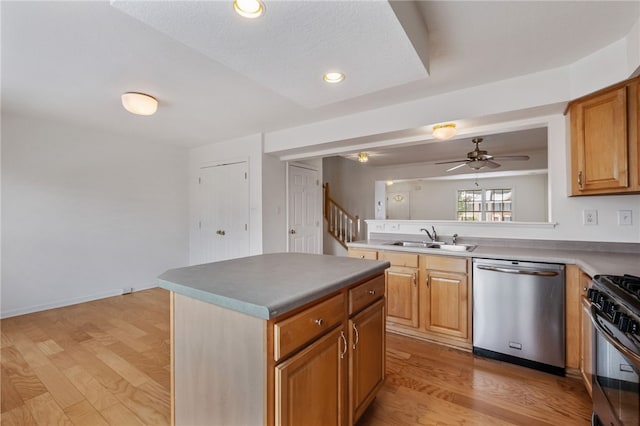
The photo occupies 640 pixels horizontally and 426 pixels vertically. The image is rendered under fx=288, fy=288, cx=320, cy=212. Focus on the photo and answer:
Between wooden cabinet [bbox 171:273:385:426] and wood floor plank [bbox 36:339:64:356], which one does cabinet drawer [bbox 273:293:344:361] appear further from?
wood floor plank [bbox 36:339:64:356]

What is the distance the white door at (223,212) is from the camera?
4410 millimetres

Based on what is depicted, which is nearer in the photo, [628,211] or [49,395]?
[49,395]

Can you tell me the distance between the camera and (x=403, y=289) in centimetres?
282

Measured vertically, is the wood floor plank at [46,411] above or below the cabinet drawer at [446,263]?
below

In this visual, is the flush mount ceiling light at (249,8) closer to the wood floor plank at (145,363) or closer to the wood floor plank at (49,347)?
the wood floor plank at (145,363)

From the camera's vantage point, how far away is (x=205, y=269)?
1.58 metres

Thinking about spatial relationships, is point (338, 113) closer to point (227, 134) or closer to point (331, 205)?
point (227, 134)

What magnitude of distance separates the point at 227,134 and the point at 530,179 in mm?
5778

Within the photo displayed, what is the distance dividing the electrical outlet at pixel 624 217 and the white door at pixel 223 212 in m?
4.06

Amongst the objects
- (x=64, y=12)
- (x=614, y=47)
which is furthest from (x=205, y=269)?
(x=614, y=47)

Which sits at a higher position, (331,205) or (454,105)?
(454,105)

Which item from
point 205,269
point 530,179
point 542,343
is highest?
point 530,179

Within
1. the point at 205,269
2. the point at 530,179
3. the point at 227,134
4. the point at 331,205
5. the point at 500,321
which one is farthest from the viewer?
the point at 331,205

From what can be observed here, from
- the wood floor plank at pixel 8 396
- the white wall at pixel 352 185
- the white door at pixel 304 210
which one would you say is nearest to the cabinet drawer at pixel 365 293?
the wood floor plank at pixel 8 396
